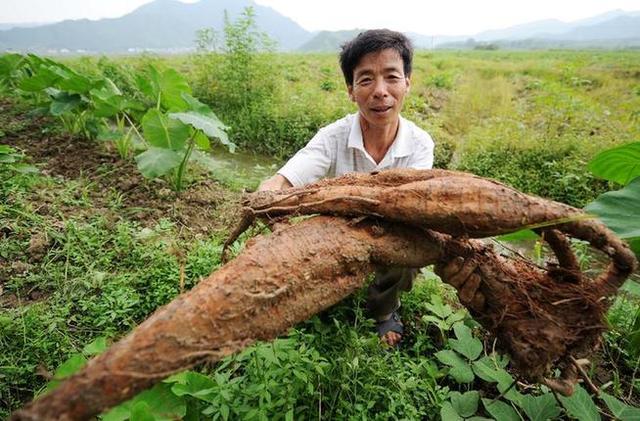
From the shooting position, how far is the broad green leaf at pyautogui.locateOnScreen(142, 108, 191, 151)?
3.33m

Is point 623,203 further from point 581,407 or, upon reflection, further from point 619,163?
point 581,407

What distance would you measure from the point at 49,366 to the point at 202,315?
1.42 meters

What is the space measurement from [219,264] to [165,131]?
5.15 feet

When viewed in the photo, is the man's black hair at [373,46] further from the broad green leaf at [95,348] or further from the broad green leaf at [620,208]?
the broad green leaf at [95,348]

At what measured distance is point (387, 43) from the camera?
198 centimetres

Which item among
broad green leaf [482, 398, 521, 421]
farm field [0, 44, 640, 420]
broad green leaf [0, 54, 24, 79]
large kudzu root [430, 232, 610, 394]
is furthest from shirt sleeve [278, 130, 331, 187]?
broad green leaf [0, 54, 24, 79]

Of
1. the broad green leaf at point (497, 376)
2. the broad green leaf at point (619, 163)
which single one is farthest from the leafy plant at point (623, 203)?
the broad green leaf at point (497, 376)

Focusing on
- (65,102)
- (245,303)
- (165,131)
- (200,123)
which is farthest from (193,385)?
(65,102)

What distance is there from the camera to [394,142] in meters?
2.19

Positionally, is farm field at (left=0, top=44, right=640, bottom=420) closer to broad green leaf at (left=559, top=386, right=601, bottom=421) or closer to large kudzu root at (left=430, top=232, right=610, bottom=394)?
broad green leaf at (left=559, top=386, right=601, bottom=421)

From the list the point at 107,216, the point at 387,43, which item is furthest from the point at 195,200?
the point at 387,43

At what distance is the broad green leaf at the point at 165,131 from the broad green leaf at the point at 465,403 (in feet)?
9.96

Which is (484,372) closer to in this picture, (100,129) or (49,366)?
(49,366)

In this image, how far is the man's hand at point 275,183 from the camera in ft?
6.02
